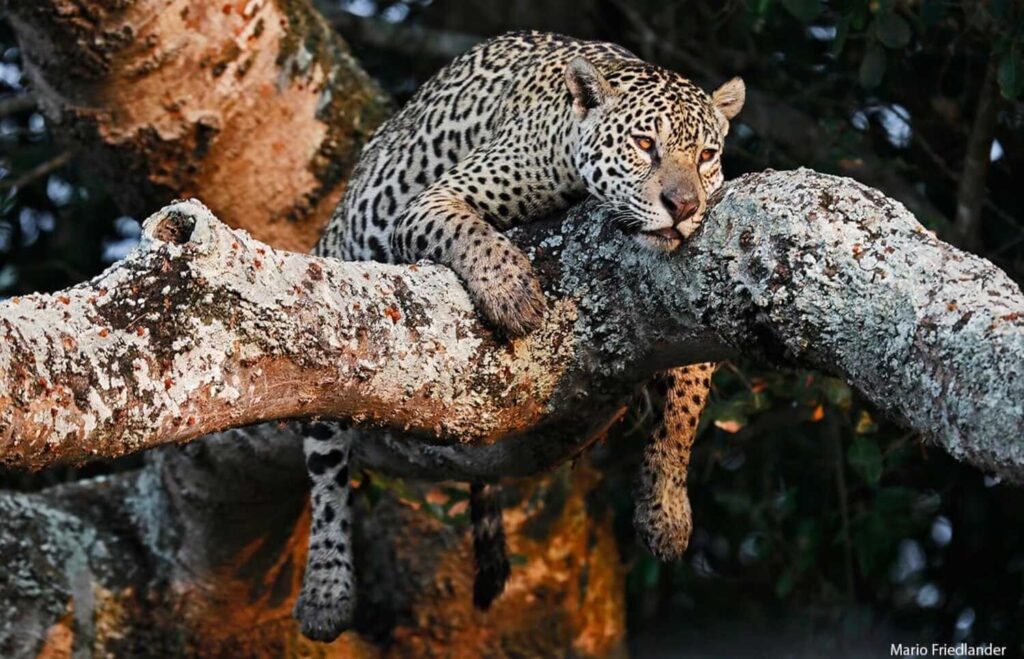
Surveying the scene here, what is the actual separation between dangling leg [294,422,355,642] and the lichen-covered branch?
1.39 m

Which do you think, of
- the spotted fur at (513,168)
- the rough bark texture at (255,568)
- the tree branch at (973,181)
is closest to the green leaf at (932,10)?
the tree branch at (973,181)

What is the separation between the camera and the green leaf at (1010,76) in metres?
5.75

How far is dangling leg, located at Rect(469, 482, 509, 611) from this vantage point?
6008 millimetres

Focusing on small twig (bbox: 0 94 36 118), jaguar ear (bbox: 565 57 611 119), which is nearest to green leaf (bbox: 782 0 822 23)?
jaguar ear (bbox: 565 57 611 119)

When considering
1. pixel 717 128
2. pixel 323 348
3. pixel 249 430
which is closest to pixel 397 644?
pixel 249 430

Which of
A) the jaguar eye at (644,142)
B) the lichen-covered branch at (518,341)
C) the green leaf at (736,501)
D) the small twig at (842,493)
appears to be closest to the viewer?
the lichen-covered branch at (518,341)

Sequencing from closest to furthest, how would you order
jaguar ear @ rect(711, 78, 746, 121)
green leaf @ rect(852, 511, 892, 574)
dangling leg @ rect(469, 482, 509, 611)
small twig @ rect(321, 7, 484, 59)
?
jaguar ear @ rect(711, 78, 746, 121), dangling leg @ rect(469, 482, 509, 611), green leaf @ rect(852, 511, 892, 574), small twig @ rect(321, 7, 484, 59)

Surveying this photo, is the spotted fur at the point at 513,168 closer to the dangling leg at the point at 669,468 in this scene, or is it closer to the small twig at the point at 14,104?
the dangling leg at the point at 669,468

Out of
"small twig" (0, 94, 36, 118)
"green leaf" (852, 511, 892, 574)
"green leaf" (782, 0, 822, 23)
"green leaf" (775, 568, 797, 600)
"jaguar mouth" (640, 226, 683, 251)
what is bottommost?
"green leaf" (775, 568, 797, 600)

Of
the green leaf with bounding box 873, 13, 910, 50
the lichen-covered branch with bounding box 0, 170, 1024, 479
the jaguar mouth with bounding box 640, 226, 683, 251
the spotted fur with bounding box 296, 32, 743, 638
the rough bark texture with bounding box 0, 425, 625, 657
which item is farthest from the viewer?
the rough bark texture with bounding box 0, 425, 625, 657

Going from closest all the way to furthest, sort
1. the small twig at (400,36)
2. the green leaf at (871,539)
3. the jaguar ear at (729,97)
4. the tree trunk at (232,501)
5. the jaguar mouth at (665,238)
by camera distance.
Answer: the jaguar mouth at (665,238) → the jaguar ear at (729,97) → the tree trunk at (232,501) → the green leaf at (871,539) → the small twig at (400,36)

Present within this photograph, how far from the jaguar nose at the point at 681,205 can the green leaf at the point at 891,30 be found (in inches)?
83.8

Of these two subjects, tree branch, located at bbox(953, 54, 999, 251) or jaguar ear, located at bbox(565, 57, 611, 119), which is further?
tree branch, located at bbox(953, 54, 999, 251)

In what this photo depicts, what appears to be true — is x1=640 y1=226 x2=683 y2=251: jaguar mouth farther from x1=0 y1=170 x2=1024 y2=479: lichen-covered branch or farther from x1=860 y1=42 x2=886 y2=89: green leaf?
x1=860 y1=42 x2=886 y2=89: green leaf
